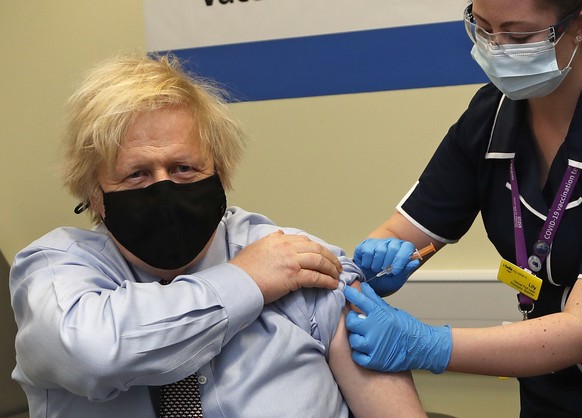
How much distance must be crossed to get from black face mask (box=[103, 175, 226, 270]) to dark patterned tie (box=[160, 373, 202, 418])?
22cm

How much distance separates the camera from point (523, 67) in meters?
1.55

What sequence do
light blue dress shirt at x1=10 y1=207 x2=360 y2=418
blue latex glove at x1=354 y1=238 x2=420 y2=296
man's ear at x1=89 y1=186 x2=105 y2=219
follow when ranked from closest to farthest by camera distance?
light blue dress shirt at x1=10 y1=207 x2=360 y2=418
man's ear at x1=89 y1=186 x2=105 y2=219
blue latex glove at x1=354 y1=238 x2=420 y2=296

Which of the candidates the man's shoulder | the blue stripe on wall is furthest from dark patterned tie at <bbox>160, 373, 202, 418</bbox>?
the blue stripe on wall

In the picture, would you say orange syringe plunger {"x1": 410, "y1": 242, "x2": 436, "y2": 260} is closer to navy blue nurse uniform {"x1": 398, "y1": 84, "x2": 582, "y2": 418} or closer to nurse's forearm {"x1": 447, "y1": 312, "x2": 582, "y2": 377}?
navy blue nurse uniform {"x1": 398, "y1": 84, "x2": 582, "y2": 418}

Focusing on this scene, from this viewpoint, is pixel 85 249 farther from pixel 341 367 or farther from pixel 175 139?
pixel 341 367

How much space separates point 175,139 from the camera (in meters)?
1.41

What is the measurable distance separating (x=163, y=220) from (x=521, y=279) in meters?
0.82

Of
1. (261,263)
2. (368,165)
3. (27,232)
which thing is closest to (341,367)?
(261,263)

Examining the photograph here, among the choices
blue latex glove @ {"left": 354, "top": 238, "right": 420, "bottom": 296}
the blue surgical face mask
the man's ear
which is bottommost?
blue latex glove @ {"left": 354, "top": 238, "right": 420, "bottom": 296}

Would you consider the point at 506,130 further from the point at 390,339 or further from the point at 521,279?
the point at 390,339

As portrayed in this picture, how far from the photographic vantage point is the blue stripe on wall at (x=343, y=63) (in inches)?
98.7

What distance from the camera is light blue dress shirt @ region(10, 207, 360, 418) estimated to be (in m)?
1.21

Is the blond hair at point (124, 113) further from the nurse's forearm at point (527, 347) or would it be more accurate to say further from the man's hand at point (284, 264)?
the nurse's forearm at point (527, 347)

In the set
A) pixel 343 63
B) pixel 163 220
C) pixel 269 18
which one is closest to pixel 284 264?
pixel 163 220
